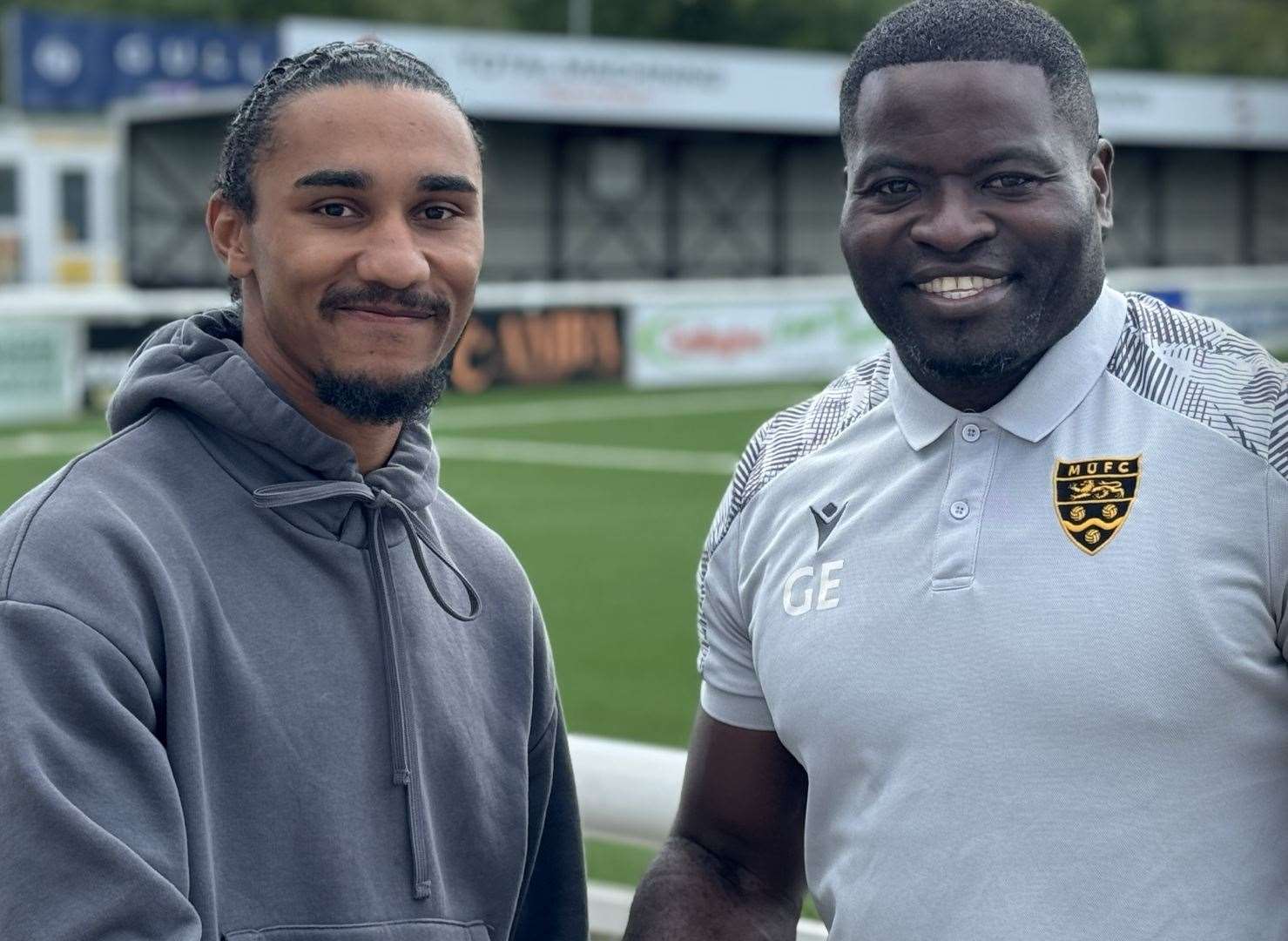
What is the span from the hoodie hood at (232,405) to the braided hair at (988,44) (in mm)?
829

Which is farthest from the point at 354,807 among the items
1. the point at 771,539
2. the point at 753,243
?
the point at 753,243

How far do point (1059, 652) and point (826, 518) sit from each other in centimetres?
41

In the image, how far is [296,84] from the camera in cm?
253

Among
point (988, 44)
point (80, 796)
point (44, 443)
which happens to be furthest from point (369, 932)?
point (44, 443)

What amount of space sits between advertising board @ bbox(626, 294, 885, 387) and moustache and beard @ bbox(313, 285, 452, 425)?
20540mm

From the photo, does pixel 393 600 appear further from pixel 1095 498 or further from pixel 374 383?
pixel 1095 498

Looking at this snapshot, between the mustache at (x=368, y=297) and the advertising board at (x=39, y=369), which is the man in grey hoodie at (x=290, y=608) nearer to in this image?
the mustache at (x=368, y=297)

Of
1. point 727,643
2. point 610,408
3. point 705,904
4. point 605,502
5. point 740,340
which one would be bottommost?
point 605,502

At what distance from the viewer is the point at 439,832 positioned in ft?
8.38

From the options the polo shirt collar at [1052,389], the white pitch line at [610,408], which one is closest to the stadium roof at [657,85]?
the white pitch line at [610,408]

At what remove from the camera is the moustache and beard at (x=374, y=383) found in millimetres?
2527

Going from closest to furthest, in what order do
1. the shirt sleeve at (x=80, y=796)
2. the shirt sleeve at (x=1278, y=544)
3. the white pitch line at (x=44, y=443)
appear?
1. the shirt sleeve at (x=80, y=796)
2. the shirt sleeve at (x=1278, y=544)
3. the white pitch line at (x=44, y=443)

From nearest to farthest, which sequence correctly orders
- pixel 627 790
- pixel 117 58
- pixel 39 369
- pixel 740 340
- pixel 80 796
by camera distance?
pixel 80 796 < pixel 627 790 < pixel 39 369 < pixel 740 340 < pixel 117 58

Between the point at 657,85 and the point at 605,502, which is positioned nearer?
the point at 605,502
